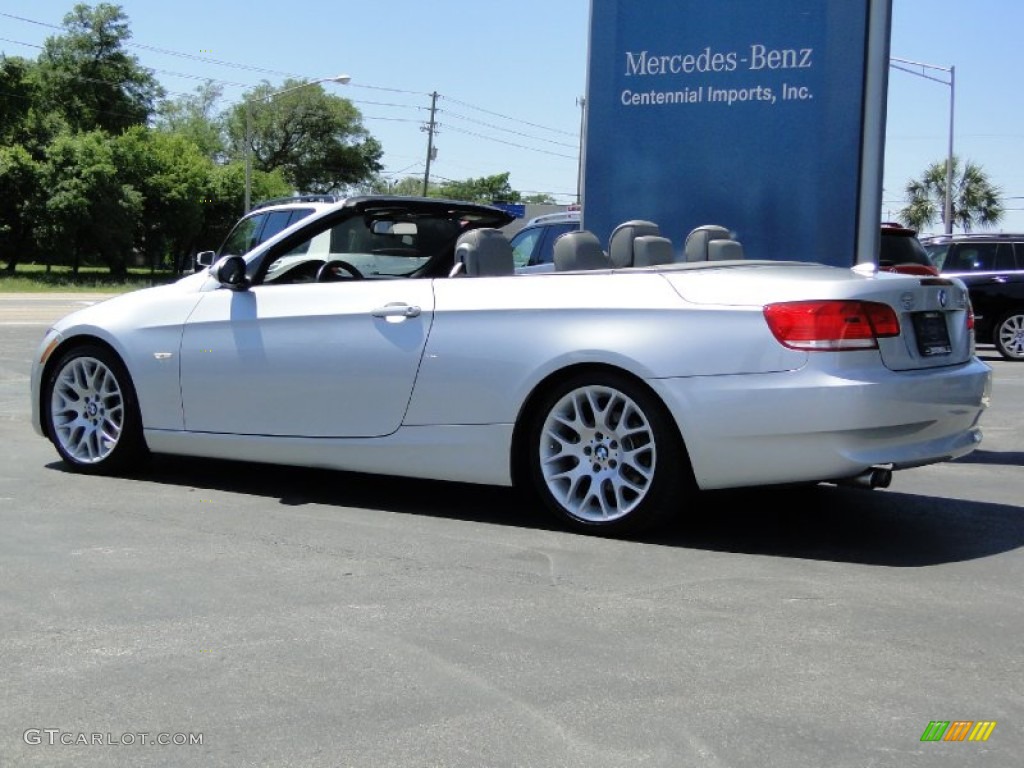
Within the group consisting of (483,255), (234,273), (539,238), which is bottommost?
(234,273)

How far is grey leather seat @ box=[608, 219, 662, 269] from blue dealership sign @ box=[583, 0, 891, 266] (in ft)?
3.25

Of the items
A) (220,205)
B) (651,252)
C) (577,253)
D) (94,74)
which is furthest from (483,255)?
(94,74)

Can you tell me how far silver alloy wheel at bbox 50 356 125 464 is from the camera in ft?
22.7

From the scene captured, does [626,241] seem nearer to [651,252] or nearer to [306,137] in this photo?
[651,252]

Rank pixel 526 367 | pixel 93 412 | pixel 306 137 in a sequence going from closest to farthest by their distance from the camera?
pixel 526 367
pixel 93 412
pixel 306 137

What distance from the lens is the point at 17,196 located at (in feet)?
164

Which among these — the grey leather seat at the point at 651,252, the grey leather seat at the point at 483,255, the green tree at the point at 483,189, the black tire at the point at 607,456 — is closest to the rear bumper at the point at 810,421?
the black tire at the point at 607,456

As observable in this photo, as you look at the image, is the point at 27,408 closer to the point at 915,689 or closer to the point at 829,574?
the point at 829,574

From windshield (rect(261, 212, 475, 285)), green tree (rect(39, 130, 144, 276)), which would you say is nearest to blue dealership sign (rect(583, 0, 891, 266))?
windshield (rect(261, 212, 475, 285))

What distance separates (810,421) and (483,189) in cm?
13003

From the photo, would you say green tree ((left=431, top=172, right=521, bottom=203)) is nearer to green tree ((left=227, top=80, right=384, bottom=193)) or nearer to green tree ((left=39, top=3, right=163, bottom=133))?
green tree ((left=227, top=80, right=384, bottom=193))

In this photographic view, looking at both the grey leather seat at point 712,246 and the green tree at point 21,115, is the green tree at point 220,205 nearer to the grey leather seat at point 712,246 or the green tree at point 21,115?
the green tree at point 21,115

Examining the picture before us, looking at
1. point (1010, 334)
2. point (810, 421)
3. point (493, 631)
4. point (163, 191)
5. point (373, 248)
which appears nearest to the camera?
point (493, 631)

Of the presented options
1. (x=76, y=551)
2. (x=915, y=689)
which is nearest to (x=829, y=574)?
(x=915, y=689)
